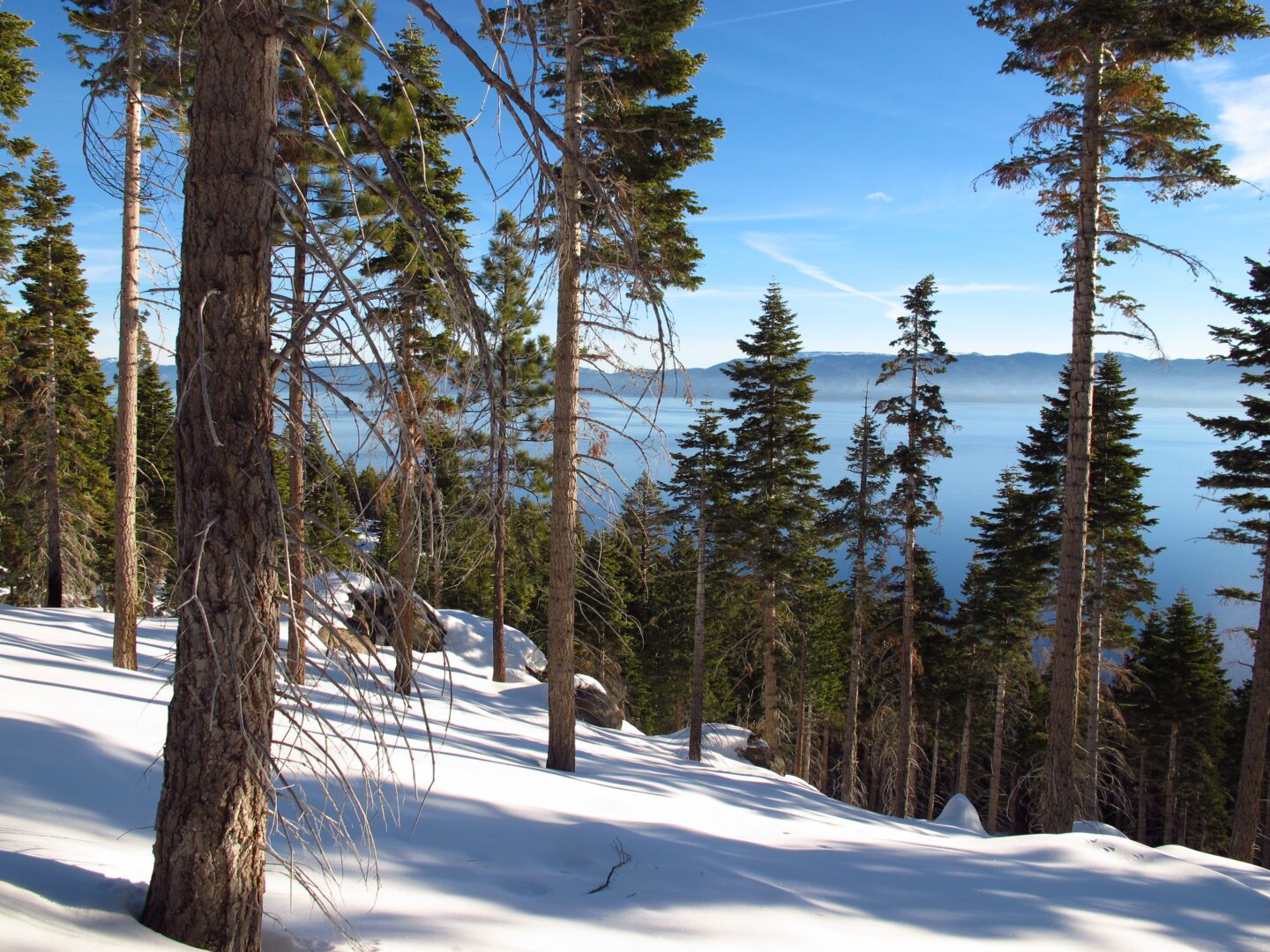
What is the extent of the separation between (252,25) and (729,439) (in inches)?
625

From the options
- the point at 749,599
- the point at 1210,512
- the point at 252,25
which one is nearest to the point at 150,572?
the point at 749,599

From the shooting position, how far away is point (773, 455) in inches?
703

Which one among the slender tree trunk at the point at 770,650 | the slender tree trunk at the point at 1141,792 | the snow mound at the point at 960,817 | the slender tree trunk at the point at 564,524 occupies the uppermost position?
the slender tree trunk at the point at 564,524

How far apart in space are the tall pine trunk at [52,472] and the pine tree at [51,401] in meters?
0.02

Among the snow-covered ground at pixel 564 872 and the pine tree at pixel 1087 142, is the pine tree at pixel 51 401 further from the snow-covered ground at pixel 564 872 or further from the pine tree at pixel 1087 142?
the pine tree at pixel 1087 142

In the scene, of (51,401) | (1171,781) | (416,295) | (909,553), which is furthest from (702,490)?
(1171,781)

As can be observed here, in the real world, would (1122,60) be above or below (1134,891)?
above

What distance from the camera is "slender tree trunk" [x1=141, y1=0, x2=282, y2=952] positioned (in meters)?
2.55

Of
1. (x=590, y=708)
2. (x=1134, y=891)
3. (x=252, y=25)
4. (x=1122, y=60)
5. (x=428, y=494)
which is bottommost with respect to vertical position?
(x=590, y=708)

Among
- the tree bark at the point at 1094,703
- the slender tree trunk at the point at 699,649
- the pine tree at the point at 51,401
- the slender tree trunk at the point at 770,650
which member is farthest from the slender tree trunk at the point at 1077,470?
the pine tree at the point at 51,401

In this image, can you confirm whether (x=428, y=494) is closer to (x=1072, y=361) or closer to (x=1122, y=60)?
(x=1072, y=361)

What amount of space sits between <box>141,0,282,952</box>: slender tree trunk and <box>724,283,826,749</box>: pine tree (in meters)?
15.3

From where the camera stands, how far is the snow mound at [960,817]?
37.5 feet

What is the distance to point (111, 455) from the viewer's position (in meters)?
28.6
